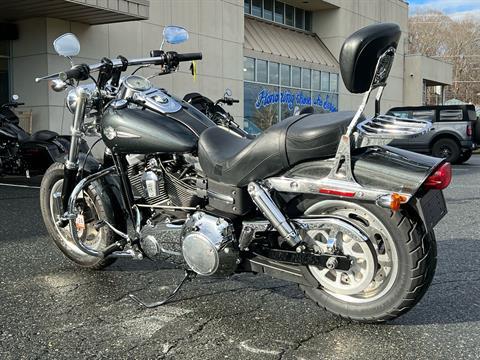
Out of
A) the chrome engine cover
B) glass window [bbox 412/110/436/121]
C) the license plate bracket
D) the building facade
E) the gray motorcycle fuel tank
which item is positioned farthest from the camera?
glass window [bbox 412/110/436/121]

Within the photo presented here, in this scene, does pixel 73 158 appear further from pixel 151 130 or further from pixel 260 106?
Answer: pixel 260 106

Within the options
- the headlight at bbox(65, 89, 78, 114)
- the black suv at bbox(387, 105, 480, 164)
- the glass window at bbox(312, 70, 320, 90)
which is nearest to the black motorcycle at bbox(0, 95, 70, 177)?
the headlight at bbox(65, 89, 78, 114)

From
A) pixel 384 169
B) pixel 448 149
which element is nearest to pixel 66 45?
pixel 384 169

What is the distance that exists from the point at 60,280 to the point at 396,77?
31.2 metres

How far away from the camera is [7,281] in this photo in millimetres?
4109

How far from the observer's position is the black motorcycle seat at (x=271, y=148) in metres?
2.91

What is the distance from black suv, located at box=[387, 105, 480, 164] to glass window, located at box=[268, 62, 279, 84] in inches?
A: 288

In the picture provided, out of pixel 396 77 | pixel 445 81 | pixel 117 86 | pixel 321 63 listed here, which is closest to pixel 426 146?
pixel 321 63

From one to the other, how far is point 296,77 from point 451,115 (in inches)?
356

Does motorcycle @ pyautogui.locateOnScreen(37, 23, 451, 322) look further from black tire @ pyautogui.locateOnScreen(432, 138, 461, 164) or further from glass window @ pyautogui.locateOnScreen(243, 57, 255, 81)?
glass window @ pyautogui.locateOnScreen(243, 57, 255, 81)

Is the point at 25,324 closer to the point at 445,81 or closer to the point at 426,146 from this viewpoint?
the point at 426,146

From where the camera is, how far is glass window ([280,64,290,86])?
23.6 metres

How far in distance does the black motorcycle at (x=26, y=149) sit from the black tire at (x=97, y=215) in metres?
4.90

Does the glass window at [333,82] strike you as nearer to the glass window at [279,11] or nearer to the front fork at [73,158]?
the glass window at [279,11]
